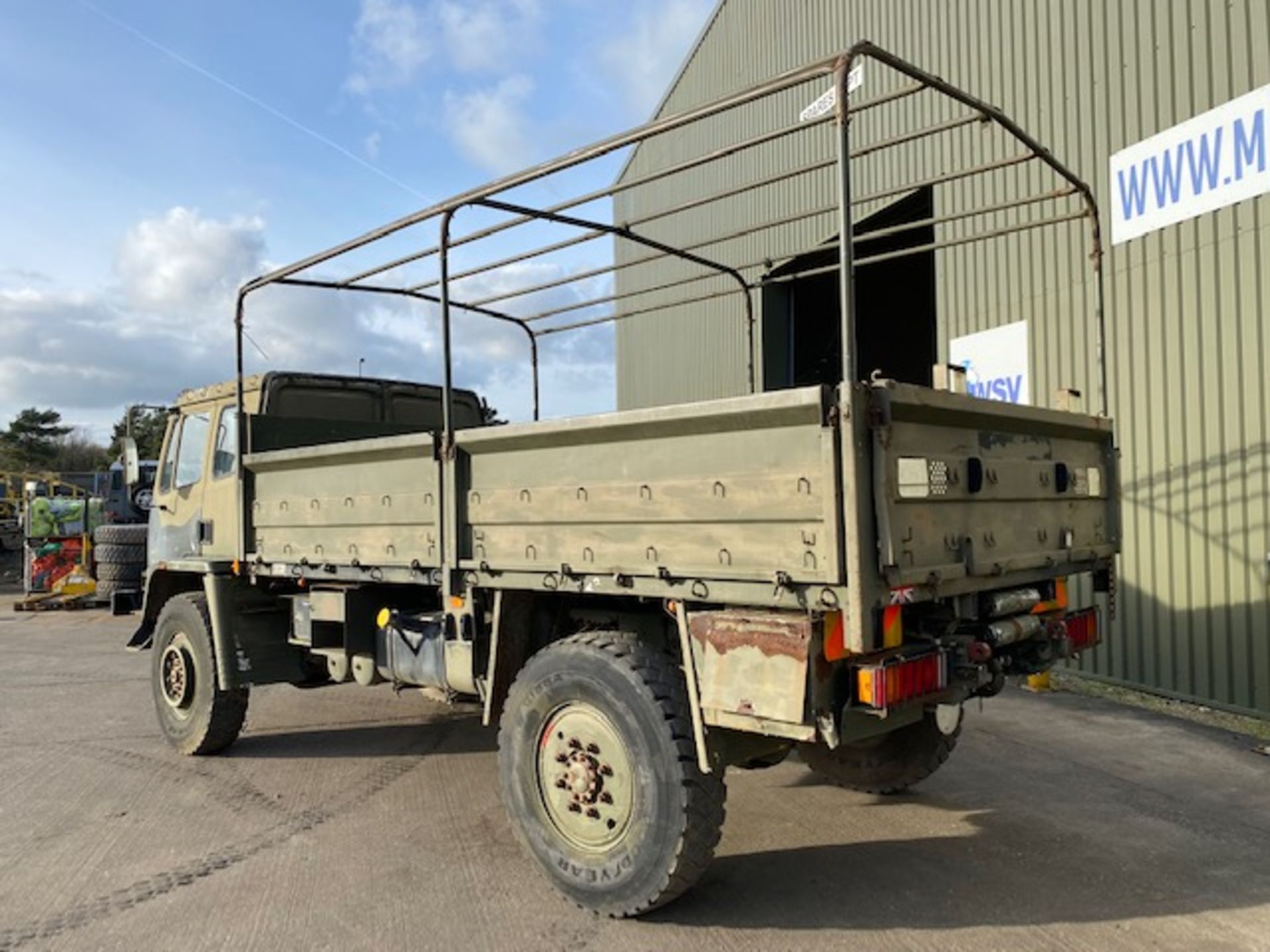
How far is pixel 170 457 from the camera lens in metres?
6.88

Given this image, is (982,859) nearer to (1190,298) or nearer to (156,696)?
(1190,298)

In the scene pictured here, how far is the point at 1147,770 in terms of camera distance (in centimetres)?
553

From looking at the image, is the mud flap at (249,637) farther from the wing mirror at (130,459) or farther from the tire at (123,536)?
the tire at (123,536)

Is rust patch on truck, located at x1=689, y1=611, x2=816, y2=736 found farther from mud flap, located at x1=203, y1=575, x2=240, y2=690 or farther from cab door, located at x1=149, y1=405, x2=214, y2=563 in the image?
cab door, located at x1=149, y1=405, x2=214, y2=563

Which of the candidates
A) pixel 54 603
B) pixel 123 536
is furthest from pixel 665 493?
pixel 54 603

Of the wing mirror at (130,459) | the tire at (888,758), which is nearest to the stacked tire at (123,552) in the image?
the wing mirror at (130,459)

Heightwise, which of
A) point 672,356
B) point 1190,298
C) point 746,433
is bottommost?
Answer: point 746,433

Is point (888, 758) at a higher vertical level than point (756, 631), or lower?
lower

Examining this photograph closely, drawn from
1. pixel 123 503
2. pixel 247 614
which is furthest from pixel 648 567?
pixel 123 503

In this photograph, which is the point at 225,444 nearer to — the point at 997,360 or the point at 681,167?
the point at 681,167

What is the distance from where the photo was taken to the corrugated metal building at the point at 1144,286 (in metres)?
6.38

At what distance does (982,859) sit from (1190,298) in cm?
466

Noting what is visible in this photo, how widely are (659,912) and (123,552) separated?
12843mm

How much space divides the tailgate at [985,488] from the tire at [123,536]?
13185 mm
